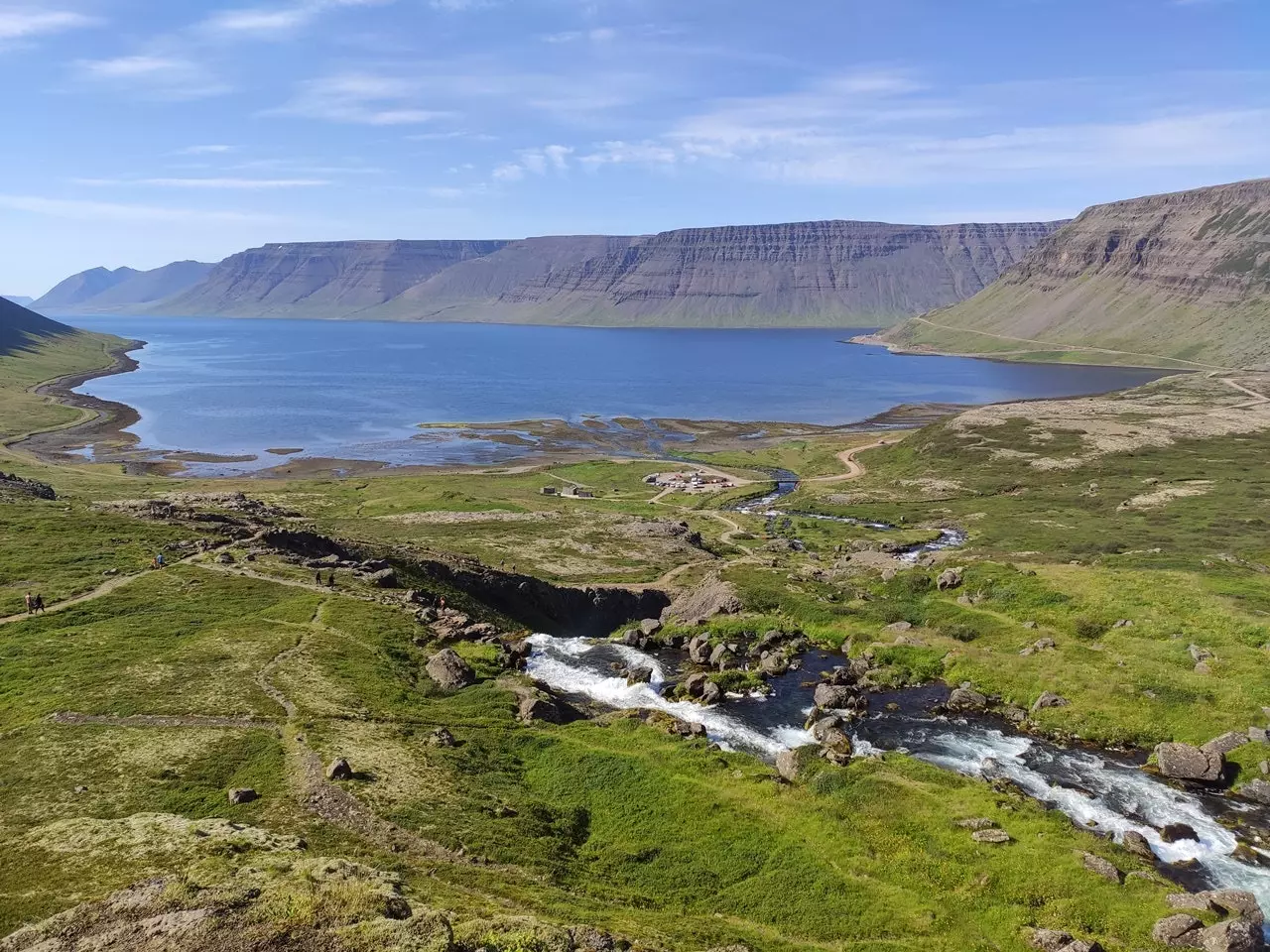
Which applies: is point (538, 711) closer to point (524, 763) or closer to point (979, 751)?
point (524, 763)

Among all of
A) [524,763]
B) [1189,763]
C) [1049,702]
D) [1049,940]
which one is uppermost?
[524,763]

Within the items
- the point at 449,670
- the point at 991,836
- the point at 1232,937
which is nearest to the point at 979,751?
the point at 991,836

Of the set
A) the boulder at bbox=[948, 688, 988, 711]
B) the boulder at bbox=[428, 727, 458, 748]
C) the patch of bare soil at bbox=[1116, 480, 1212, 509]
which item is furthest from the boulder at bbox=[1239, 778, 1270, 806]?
the patch of bare soil at bbox=[1116, 480, 1212, 509]

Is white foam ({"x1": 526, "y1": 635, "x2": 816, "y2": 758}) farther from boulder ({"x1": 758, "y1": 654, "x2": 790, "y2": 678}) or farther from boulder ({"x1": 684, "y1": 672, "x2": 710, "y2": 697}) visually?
boulder ({"x1": 758, "y1": 654, "x2": 790, "y2": 678})

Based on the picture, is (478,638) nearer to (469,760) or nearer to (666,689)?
(666,689)

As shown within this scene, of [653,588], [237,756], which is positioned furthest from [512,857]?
[653,588]

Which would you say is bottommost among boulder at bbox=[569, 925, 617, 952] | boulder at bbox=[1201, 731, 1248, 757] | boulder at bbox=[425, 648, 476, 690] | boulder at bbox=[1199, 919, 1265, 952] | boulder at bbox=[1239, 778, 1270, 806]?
boulder at bbox=[1239, 778, 1270, 806]
